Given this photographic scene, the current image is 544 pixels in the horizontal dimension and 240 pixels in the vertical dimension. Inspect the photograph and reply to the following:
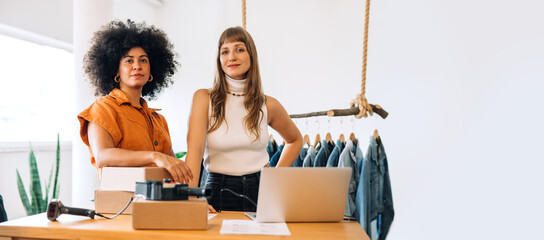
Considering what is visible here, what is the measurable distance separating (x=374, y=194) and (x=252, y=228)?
135cm

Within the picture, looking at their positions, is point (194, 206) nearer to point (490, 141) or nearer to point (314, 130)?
point (490, 141)

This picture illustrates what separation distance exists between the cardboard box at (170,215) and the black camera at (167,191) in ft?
0.07

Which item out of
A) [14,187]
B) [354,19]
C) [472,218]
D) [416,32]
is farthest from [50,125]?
[472,218]

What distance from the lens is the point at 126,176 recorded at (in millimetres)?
1539

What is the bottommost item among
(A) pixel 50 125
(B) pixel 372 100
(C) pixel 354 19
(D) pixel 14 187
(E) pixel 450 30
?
(D) pixel 14 187

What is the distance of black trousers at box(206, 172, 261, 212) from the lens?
195cm

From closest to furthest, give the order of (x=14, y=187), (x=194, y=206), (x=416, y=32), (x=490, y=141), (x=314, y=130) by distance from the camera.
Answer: (x=194, y=206) < (x=490, y=141) < (x=416, y=32) < (x=14, y=187) < (x=314, y=130)

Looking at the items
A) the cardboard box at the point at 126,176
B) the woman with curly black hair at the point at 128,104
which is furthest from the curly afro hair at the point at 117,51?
the cardboard box at the point at 126,176

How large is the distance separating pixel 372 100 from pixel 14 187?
11.1 feet

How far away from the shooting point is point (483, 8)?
98.8 inches

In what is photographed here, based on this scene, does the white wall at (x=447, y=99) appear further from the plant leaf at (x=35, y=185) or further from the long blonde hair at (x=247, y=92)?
the plant leaf at (x=35, y=185)

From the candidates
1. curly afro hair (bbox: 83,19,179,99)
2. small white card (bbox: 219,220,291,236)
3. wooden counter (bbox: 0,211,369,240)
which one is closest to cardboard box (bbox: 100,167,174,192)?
wooden counter (bbox: 0,211,369,240)

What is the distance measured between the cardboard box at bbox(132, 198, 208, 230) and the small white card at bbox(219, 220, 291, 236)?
85mm

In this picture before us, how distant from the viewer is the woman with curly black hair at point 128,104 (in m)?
1.61
